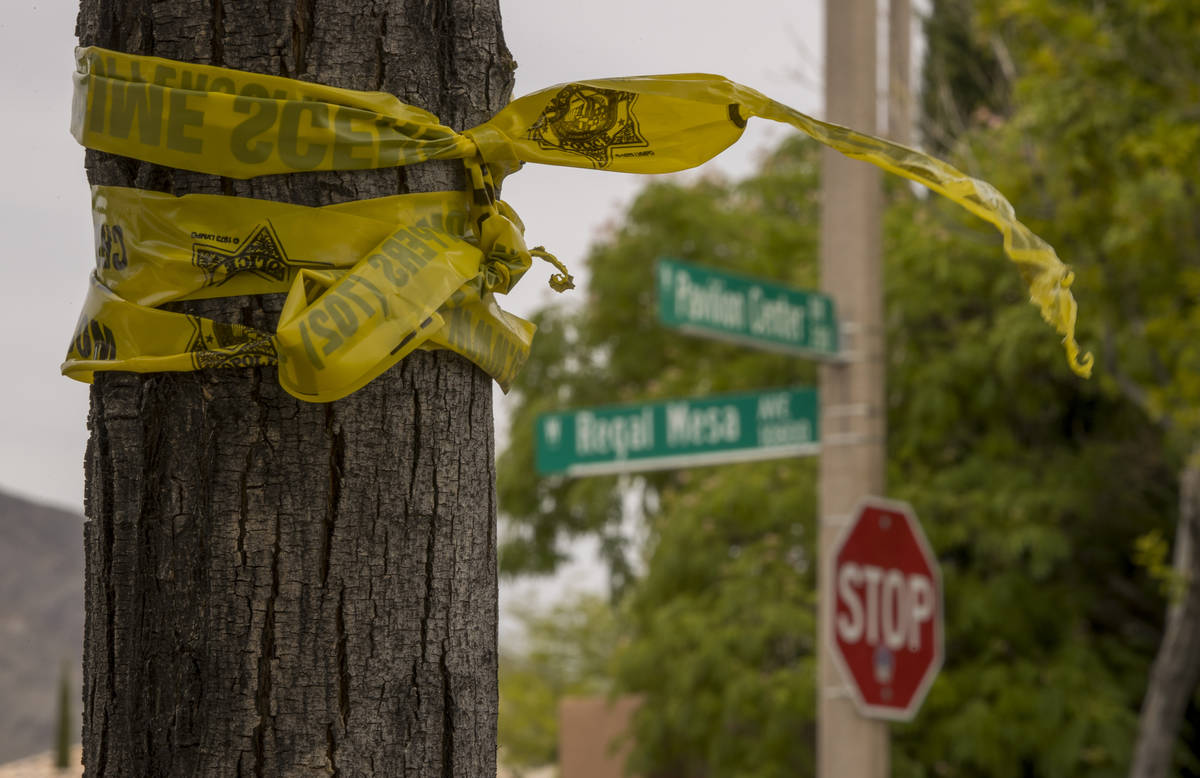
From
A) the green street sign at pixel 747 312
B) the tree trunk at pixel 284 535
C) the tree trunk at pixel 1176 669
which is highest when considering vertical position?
the green street sign at pixel 747 312

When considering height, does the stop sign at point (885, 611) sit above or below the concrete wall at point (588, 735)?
above

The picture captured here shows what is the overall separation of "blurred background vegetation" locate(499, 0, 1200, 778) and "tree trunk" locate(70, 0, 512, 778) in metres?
7.58

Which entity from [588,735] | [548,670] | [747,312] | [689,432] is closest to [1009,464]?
[689,432]

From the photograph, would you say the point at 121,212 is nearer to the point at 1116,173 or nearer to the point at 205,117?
the point at 205,117

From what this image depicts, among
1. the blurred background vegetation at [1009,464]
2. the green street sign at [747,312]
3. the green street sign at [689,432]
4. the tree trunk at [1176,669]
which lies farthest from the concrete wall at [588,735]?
the green street sign at [747,312]

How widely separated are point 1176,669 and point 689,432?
4.81 meters

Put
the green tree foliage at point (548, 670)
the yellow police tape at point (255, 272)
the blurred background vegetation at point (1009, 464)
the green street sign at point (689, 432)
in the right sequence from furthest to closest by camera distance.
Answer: the green tree foliage at point (548, 670), the blurred background vegetation at point (1009, 464), the green street sign at point (689, 432), the yellow police tape at point (255, 272)

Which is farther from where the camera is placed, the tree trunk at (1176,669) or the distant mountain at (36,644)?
the distant mountain at (36,644)

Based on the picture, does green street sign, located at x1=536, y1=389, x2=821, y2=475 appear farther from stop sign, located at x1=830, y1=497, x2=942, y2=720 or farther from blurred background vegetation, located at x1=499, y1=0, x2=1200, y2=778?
blurred background vegetation, located at x1=499, y1=0, x2=1200, y2=778

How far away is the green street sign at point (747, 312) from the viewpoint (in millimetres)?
6125

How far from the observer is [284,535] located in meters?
1.59

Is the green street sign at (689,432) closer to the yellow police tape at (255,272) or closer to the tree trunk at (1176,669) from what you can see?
the tree trunk at (1176,669)

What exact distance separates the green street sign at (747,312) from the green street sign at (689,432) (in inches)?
18.0

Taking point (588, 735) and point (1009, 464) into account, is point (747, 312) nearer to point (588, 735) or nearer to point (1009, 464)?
point (1009, 464)
